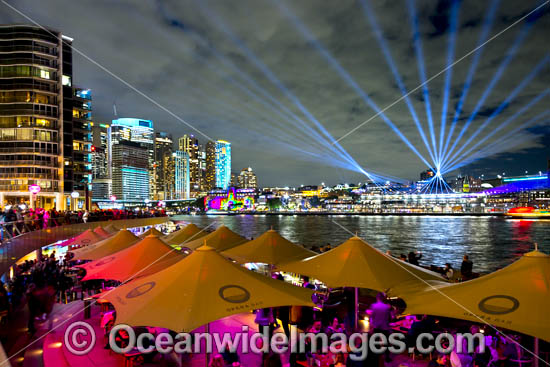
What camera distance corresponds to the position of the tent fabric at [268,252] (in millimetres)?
11289

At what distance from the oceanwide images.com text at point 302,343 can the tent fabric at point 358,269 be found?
1.11 metres

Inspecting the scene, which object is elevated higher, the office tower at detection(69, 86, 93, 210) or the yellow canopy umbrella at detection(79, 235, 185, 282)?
the office tower at detection(69, 86, 93, 210)

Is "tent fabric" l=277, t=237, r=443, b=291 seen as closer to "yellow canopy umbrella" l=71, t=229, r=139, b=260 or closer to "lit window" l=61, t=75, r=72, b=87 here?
"yellow canopy umbrella" l=71, t=229, r=139, b=260

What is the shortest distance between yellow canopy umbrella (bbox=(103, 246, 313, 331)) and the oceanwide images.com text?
3.69 ft

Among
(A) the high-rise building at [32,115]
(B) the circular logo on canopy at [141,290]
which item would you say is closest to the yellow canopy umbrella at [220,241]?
(B) the circular logo on canopy at [141,290]

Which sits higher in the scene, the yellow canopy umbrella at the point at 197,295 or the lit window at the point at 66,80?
the lit window at the point at 66,80

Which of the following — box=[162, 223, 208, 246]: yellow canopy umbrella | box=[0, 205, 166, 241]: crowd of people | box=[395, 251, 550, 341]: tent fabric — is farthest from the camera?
box=[162, 223, 208, 246]: yellow canopy umbrella

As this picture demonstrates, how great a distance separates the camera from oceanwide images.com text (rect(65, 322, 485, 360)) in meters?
6.93

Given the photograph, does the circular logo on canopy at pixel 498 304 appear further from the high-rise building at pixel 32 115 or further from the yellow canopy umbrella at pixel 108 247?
the high-rise building at pixel 32 115

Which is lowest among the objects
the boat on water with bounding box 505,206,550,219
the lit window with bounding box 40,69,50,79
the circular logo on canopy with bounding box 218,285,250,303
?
the boat on water with bounding box 505,206,550,219

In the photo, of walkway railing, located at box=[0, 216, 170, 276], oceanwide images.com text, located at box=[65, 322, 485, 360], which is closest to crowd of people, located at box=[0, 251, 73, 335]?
walkway railing, located at box=[0, 216, 170, 276]

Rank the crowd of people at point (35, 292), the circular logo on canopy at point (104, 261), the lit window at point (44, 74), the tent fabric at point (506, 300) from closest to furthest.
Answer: the tent fabric at point (506, 300), the circular logo on canopy at point (104, 261), the crowd of people at point (35, 292), the lit window at point (44, 74)

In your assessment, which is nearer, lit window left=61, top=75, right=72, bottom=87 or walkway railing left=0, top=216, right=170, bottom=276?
walkway railing left=0, top=216, right=170, bottom=276

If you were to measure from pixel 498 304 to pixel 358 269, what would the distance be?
3.23m
